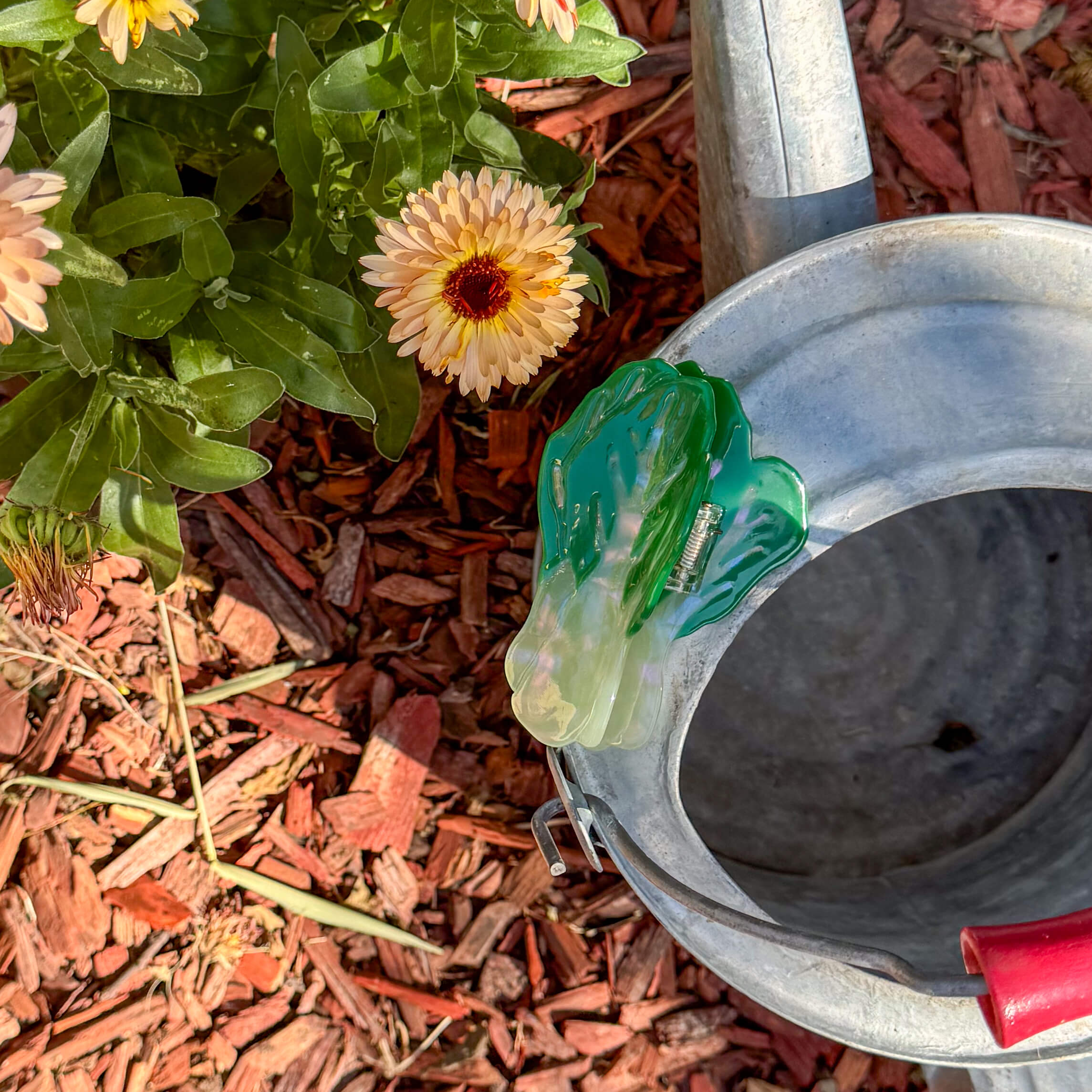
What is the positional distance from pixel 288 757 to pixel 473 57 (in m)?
0.90

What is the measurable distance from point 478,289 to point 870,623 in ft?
2.53

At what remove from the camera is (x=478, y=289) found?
2.73 ft

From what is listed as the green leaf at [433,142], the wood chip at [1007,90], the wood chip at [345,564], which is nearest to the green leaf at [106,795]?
the wood chip at [345,564]

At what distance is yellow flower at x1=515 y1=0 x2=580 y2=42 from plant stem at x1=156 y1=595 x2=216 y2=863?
90cm

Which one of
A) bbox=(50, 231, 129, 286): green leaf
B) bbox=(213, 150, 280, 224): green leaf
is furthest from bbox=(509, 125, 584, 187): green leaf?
bbox=(50, 231, 129, 286): green leaf

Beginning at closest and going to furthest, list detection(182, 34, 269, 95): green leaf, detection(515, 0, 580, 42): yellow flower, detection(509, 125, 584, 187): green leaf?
1. detection(515, 0, 580, 42): yellow flower
2. detection(182, 34, 269, 95): green leaf
3. detection(509, 125, 584, 187): green leaf

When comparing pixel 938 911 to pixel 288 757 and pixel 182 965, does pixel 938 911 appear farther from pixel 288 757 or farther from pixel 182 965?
pixel 182 965

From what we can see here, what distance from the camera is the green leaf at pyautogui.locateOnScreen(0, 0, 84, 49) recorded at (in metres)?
0.73

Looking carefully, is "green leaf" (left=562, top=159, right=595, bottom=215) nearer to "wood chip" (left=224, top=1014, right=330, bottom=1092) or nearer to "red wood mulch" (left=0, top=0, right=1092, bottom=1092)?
"red wood mulch" (left=0, top=0, right=1092, bottom=1092)

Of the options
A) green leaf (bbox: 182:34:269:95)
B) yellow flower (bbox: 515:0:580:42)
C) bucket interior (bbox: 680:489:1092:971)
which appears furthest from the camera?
bucket interior (bbox: 680:489:1092:971)

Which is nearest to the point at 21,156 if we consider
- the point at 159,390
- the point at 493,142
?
the point at 159,390

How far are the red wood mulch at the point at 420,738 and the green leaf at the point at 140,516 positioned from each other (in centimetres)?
38

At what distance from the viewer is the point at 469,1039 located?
1.36 m

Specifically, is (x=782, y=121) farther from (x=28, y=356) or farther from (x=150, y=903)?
(x=150, y=903)
